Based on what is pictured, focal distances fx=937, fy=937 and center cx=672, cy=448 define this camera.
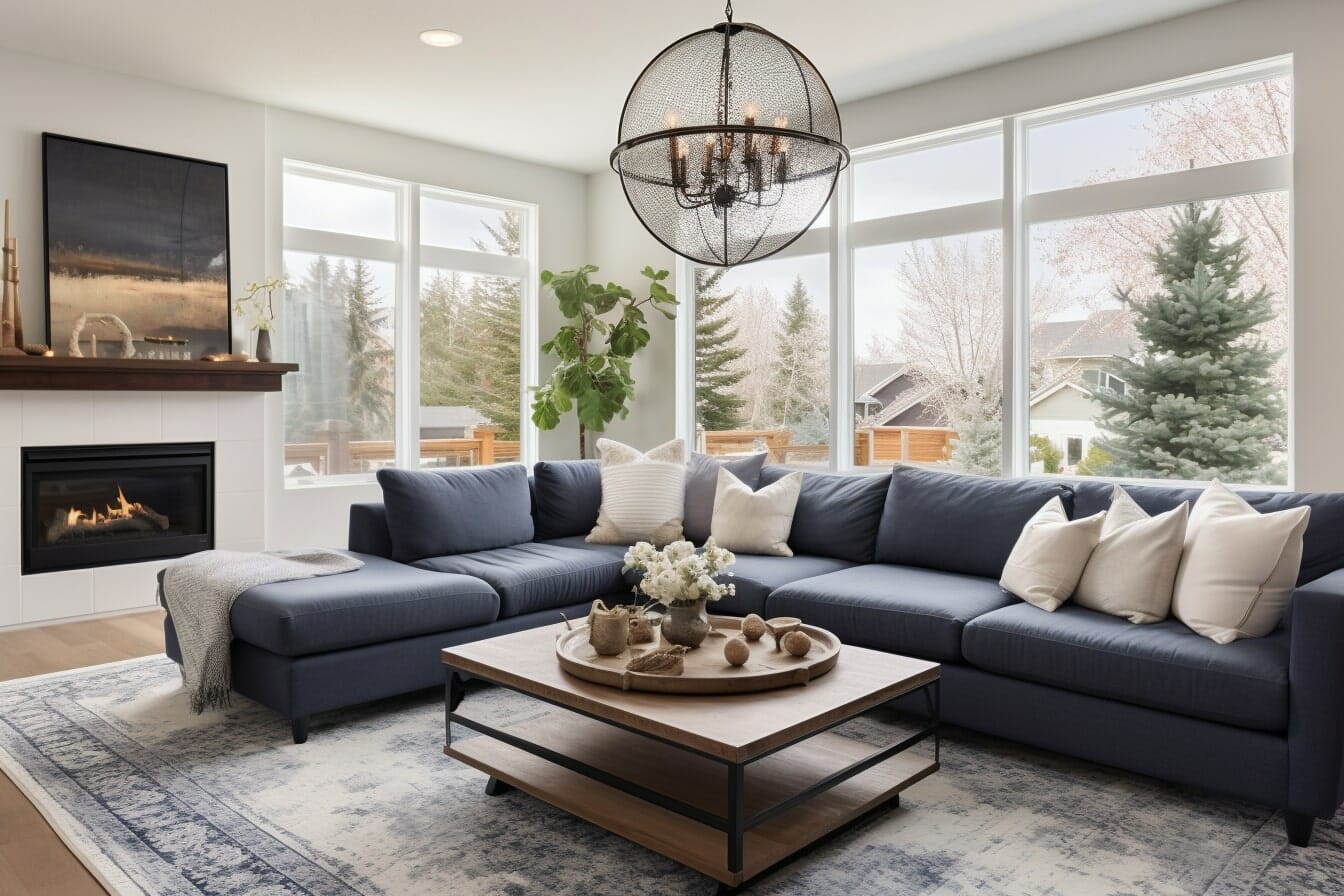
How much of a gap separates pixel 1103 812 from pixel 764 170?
76.0 inches

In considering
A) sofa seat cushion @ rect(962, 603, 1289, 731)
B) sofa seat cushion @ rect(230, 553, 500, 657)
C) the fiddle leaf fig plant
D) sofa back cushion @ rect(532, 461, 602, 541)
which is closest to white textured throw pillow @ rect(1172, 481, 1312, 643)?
sofa seat cushion @ rect(962, 603, 1289, 731)

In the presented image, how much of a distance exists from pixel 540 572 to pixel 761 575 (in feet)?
2.95

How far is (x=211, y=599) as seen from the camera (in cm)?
326

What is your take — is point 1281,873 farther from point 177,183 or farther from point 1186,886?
point 177,183

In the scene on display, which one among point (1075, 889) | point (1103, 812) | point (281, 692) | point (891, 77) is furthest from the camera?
point (891, 77)

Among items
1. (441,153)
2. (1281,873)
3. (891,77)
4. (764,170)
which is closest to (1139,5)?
(891,77)

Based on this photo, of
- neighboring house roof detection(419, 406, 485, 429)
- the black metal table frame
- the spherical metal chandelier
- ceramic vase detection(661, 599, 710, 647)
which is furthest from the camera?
neighboring house roof detection(419, 406, 485, 429)

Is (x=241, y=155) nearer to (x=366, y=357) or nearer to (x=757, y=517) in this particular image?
(x=366, y=357)

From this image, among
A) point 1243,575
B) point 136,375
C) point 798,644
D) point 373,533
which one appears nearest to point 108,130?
point 136,375

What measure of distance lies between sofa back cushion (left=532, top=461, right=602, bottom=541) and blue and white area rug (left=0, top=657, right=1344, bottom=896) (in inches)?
62.7

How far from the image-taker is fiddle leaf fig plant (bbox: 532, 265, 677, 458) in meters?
6.20

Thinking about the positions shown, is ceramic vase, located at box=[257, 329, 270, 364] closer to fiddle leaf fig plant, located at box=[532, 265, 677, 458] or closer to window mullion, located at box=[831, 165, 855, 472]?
fiddle leaf fig plant, located at box=[532, 265, 677, 458]

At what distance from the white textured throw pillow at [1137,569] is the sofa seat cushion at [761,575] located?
109 centimetres

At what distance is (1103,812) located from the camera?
2539mm
